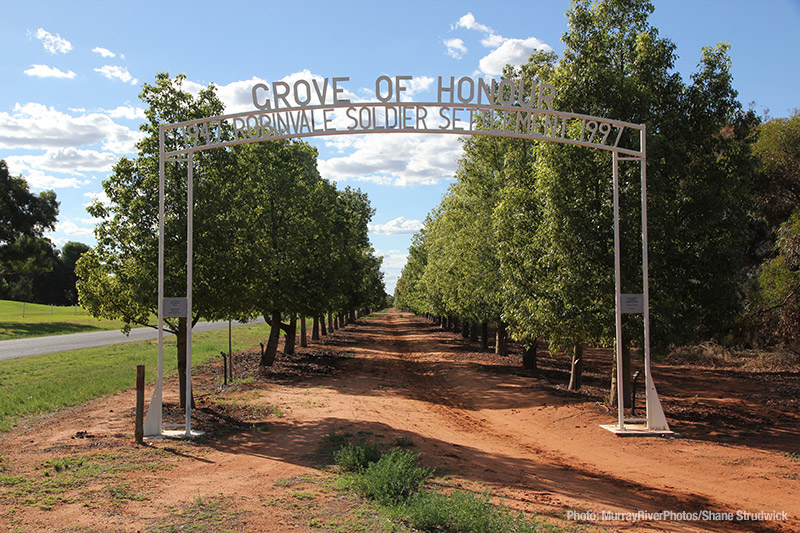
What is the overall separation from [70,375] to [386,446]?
13.4m

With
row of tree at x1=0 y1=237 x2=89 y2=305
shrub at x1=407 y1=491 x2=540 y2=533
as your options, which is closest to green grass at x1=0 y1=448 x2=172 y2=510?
shrub at x1=407 y1=491 x2=540 y2=533

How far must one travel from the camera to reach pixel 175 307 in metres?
10.3

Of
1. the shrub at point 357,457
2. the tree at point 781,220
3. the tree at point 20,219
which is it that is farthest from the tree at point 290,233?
the tree at point 20,219

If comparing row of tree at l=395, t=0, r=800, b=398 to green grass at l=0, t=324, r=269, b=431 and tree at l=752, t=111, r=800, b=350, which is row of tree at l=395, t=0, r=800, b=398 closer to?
tree at l=752, t=111, r=800, b=350

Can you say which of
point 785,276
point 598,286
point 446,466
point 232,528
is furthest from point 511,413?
point 785,276

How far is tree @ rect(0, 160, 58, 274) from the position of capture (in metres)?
43.7

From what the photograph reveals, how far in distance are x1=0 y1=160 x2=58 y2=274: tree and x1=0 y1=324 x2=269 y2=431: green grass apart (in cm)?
2318

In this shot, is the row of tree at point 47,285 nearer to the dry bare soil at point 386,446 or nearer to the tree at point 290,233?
the tree at point 290,233

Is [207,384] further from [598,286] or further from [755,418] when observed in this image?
[755,418]

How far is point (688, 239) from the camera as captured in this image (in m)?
12.8

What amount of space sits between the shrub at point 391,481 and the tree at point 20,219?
46803mm

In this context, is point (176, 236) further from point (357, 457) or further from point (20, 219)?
point (20, 219)

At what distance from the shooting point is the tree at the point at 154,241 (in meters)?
11.9

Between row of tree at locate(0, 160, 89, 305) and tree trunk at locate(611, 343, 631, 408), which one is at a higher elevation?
row of tree at locate(0, 160, 89, 305)
